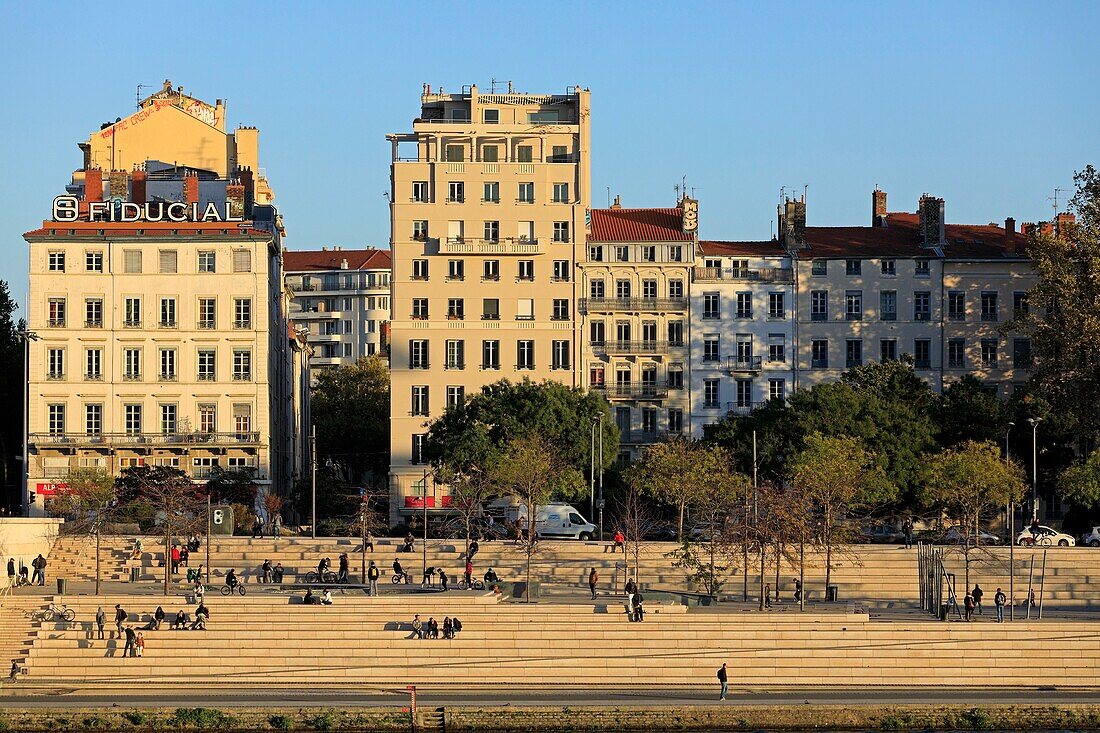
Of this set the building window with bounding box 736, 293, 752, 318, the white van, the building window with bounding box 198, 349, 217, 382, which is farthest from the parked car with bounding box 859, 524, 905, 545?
the building window with bounding box 198, 349, 217, 382

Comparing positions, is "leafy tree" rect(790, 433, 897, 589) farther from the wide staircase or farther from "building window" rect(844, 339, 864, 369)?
"building window" rect(844, 339, 864, 369)

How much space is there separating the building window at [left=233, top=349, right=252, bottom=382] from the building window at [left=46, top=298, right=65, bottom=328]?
10703 mm

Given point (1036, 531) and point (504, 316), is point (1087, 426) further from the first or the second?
point (504, 316)

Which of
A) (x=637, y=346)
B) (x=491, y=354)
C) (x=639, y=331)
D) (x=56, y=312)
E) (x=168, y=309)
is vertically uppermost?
(x=168, y=309)

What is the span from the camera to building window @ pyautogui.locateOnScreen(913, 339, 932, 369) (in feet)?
418

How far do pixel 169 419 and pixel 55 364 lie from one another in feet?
25.4

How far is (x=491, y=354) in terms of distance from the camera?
123 metres

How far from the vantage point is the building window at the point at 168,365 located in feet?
383

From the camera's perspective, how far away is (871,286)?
128500 mm

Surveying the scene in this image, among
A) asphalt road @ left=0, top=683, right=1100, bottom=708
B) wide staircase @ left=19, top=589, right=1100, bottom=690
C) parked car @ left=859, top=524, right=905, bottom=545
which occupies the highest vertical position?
parked car @ left=859, top=524, right=905, bottom=545

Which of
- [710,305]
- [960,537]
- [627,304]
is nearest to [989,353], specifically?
[710,305]

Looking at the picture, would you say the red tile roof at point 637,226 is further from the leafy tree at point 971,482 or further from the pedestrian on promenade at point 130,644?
the pedestrian on promenade at point 130,644

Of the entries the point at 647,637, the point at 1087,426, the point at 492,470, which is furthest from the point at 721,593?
the point at 1087,426

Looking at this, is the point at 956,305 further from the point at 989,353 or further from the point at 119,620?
the point at 119,620
